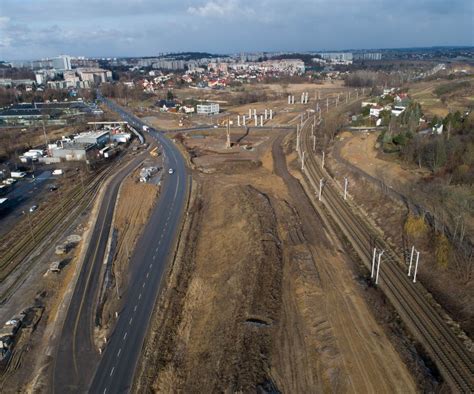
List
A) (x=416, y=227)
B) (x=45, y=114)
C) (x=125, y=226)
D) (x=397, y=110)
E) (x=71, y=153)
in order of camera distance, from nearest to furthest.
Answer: (x=416, y=227)
(x=125, y=226)
(x=71, y=153)
(x=397, y=110)
(x=45, y=114)

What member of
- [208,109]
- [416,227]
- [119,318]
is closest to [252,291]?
[119,318]

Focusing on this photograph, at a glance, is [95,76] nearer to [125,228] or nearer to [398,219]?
[125,228]

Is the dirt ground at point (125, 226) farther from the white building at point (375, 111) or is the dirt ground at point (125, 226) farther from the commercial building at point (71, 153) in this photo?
the white building at point (375, 111)

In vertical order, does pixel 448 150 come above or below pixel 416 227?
above

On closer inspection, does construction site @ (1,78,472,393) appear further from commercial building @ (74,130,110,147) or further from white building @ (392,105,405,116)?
white building @ (392,105,405,116)

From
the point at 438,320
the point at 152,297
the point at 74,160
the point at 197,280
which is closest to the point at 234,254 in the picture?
the point at 197,280

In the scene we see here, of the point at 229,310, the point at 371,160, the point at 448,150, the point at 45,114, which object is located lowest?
the point at 229,310

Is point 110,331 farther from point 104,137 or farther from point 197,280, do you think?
point 104,137
